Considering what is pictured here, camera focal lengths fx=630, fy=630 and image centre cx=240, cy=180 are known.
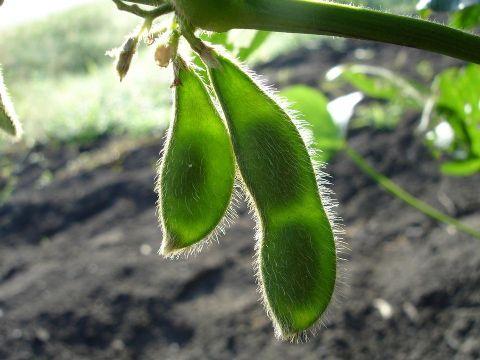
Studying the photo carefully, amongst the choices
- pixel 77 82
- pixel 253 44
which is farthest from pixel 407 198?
pixel 77 82

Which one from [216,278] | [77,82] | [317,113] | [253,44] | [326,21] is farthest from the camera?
[77,82]

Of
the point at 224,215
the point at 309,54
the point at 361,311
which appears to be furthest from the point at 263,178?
the point at 309,54

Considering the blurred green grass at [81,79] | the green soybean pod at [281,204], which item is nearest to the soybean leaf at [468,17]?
the green soybean pod at [281,204]

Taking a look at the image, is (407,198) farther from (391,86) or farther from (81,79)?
(81,79)

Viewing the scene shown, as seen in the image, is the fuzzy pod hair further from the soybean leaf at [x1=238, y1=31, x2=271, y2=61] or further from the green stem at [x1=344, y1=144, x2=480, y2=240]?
the green stem at [x1=344, y1=144, x2=480, y2=240]

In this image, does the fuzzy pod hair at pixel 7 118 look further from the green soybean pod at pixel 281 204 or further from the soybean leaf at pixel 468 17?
the soybean leaf at pixel 468 17

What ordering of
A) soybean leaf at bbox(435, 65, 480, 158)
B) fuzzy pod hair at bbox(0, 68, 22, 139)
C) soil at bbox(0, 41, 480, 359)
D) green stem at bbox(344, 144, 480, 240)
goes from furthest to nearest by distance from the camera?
soil at bbox(0, 41, 480, 359) → green stem at bbox(344, 144, 480, 240) → soybean leaf at bbox(435, 65, 480, 158) → fuzzy pod hair at bbox(0, 68, 22, 139)

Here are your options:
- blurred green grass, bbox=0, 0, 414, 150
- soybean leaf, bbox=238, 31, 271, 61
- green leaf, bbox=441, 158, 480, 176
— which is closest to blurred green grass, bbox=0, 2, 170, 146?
blurred green grass, bbox=0, 0, 414, 150
